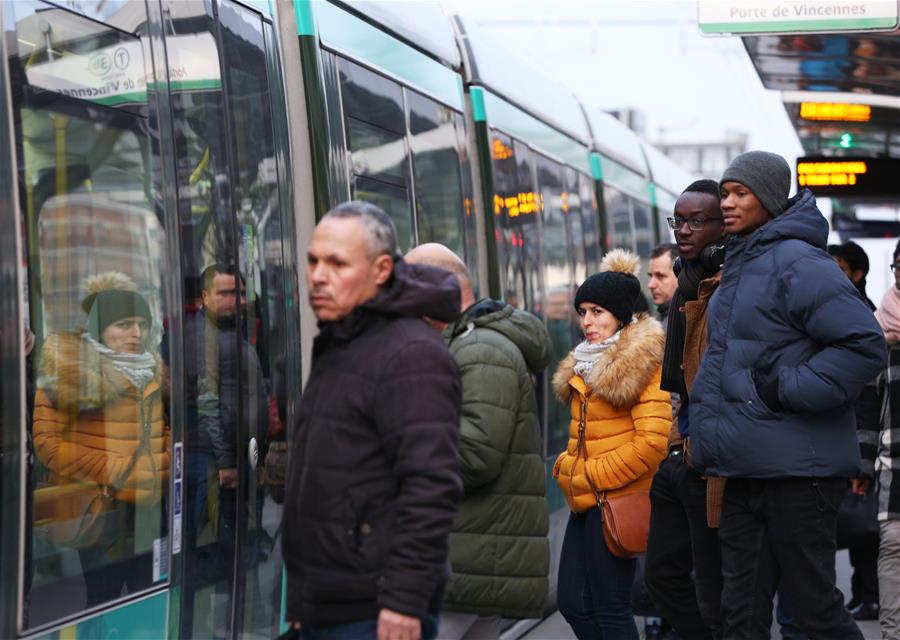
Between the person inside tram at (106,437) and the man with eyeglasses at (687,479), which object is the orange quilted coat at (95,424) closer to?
the person inside tram at (106,437)

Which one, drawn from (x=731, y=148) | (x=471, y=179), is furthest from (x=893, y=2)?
(x=731, y=148)

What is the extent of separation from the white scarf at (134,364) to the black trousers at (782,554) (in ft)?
6.33

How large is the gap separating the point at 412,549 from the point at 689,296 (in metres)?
2.68

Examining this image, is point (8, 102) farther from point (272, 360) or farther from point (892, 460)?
point (892, 460)

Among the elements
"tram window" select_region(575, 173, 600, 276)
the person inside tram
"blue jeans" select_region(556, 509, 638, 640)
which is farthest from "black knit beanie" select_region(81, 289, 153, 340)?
"tram window" select_region(575, 173, 600, 276)

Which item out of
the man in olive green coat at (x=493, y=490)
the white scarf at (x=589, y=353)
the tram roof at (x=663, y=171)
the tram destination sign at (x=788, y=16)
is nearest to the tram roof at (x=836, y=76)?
the tram destination sign at (x=788, y=16)

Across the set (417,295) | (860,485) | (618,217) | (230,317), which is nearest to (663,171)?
(618,217)

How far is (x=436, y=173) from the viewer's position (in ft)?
25.3

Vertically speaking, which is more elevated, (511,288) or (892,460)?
(511,288)

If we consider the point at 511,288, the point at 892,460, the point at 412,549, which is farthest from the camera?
the point at 511,288

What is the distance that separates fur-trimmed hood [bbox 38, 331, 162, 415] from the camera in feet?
14.0

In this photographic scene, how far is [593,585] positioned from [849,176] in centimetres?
704

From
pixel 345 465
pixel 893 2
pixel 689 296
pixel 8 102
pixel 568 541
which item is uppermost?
pixel 893 2

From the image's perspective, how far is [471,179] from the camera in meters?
8.48
